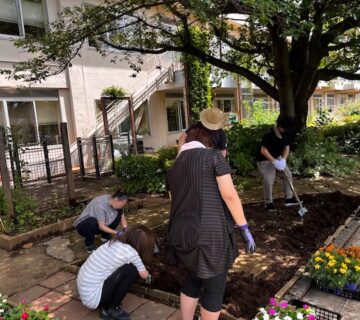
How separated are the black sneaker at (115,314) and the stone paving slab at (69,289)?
572 millimetres

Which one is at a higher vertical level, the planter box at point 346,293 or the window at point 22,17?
the window at point 22,17

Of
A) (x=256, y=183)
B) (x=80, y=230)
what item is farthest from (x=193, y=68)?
(x=80, y=230)

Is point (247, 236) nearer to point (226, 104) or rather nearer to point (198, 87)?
point (198, 87)

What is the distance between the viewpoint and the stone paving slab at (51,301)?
327 centimetres

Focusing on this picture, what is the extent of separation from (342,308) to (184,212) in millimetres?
1751

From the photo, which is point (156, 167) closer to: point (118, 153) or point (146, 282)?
point (118, 153)

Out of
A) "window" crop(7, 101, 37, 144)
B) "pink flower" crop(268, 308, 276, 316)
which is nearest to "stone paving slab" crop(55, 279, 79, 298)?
"pink flower" crop(268, 308, 276, 316)

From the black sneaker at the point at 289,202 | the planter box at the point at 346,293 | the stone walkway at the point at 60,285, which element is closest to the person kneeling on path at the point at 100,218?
the stone walkway at the point at 60,285

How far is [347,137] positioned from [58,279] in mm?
11645

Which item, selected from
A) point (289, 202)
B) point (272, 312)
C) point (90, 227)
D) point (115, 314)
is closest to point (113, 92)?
point (289, 202)

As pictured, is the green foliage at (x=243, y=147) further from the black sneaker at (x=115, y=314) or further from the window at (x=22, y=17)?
the window at (x=22, y=17)

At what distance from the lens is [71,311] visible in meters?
3.16

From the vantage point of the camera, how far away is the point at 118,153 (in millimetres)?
10695

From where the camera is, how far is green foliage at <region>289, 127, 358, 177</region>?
842 centimetres
